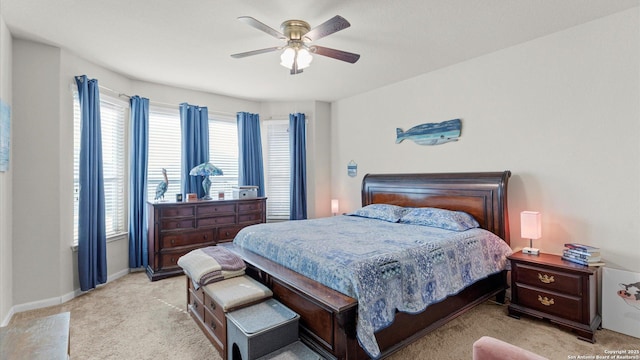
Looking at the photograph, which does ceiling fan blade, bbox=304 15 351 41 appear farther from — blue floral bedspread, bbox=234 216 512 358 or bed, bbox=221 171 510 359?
bed, bbox=221 171 510 359

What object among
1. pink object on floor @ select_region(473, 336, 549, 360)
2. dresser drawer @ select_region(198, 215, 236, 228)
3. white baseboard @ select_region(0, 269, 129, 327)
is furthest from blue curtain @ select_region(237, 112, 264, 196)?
pink object on floor @ select_region(473, 336, 549, 360)

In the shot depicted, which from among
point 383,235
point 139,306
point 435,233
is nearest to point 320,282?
point 383,235

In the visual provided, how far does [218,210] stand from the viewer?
451cm

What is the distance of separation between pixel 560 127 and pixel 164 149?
5.23 meters

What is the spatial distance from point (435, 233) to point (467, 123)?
1.64 meters

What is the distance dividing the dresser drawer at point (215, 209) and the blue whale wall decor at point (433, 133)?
2840 mm

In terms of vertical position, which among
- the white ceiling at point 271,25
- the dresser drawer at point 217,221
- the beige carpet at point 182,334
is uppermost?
the white ceiling at point 271,25

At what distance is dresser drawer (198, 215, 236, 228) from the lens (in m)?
4.37

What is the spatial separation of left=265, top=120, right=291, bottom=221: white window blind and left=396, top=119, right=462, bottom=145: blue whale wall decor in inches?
87.6

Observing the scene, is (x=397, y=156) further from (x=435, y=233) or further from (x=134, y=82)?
(x=134, y=82)

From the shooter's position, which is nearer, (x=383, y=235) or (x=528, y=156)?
(x=383, y=235)

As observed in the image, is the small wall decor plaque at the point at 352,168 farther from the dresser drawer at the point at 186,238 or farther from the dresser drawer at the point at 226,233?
Answer: the dresser drawer at the point at 186,238

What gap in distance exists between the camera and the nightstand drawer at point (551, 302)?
2543 mm

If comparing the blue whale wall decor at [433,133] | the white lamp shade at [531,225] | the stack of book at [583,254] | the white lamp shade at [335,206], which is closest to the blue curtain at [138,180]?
the white lamp shade at [335,206]
